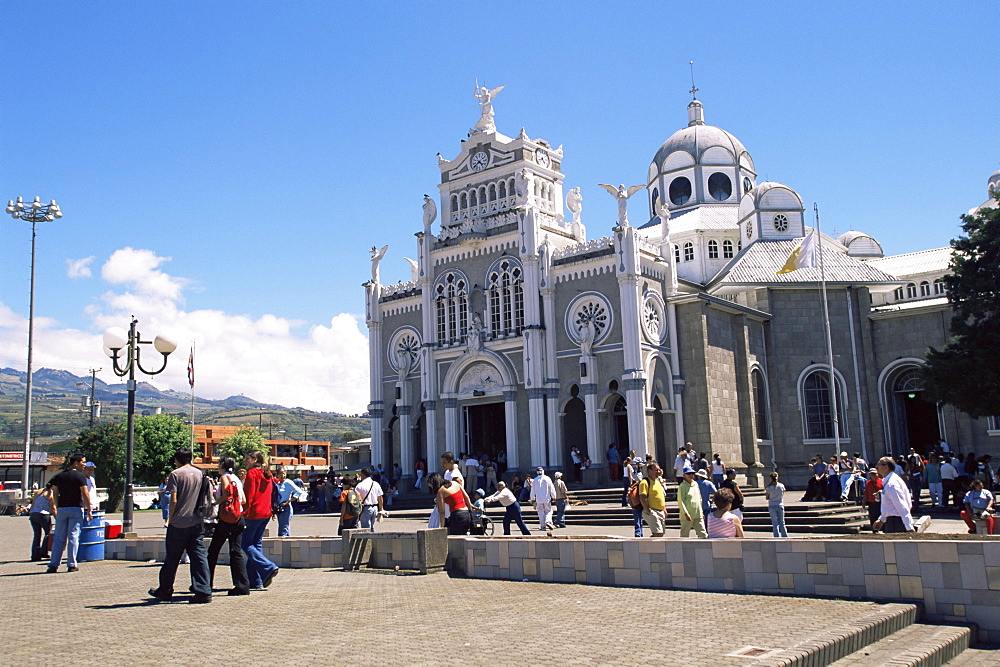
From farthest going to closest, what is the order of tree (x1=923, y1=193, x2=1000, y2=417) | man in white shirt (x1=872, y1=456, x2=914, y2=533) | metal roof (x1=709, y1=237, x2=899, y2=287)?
metal roof (x1=709, y1=237, x2=899, y2=287)
tree (x1=923, y1=193, x2=1000, y2=417)
man in white shirt (x1=872, y1=456, x2=914, y2=533)

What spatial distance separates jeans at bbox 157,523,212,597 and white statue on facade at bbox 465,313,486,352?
90.2ft

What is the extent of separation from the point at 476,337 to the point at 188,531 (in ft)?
90.9

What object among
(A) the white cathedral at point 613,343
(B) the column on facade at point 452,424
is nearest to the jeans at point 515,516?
(A) the white cathedral at point 613,343

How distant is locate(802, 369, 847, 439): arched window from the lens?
38.3 m

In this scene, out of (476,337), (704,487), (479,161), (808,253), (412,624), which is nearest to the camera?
(412,624)

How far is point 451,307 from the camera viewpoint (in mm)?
39719

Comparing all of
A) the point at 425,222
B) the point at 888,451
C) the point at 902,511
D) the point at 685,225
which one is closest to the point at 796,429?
the point at 888,451

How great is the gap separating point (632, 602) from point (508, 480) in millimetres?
26373

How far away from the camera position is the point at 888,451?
3775 cm

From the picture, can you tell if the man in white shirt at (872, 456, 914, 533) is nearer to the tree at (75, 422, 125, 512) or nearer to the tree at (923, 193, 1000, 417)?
the tree at (923, 193, 1000, 417)

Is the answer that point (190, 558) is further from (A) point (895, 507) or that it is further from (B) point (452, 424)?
(B) point (452, 424)

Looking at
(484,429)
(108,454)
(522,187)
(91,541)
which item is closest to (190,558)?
(91,541)

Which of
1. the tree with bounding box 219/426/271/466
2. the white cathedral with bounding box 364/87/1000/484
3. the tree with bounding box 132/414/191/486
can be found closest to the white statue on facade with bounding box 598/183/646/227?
the white cathedral with bounding box 364/87/1000/484

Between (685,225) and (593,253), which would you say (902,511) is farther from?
(685,225)
